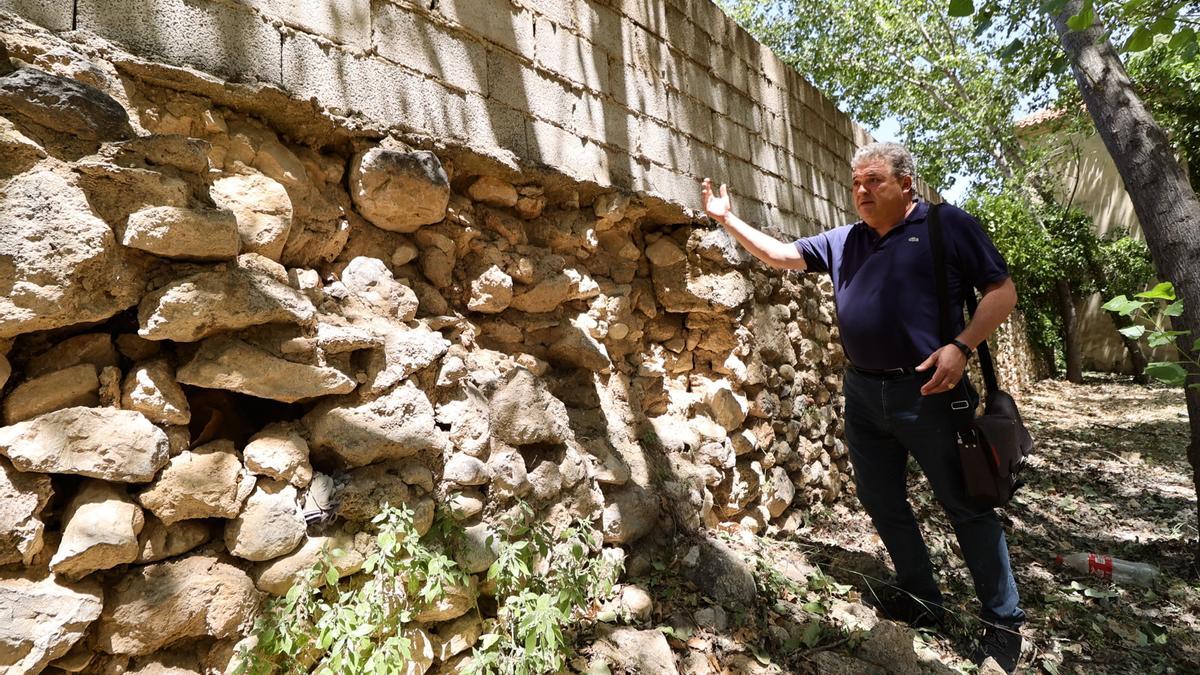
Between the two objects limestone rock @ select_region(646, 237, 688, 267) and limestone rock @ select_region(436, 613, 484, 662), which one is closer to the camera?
limestone rock @ select_region(436, 613, 484, 662)

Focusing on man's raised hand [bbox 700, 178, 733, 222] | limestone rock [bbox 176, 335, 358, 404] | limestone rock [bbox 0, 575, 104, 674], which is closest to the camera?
limestone rock [bbox 0, 575, 104, 674]

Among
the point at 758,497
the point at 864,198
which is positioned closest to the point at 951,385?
the point at 864,198

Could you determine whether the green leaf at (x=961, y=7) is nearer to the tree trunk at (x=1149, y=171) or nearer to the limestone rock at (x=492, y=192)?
the tree trunk at (x=1149, y=171)

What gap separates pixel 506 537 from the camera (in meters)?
1.94

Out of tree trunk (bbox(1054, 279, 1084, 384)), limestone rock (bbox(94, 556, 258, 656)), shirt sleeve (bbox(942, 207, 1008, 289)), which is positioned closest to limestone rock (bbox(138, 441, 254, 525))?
limestone rock (bbox(94, 556, 258, 656))

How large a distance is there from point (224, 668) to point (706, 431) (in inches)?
85.4

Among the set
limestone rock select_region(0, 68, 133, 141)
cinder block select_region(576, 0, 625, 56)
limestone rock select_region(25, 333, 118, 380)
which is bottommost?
limestone rock select_region(25, 333, 118, 380)

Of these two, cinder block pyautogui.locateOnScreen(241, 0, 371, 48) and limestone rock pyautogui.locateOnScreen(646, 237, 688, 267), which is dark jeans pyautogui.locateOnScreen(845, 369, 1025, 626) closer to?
limestone rock pyautogui.locateOnScreen(646, 237, 688, 267)

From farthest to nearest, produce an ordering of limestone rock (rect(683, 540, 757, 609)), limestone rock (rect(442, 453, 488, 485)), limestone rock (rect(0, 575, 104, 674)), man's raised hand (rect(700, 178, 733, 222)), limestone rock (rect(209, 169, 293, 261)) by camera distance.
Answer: man's raised hand (rect(700, 178, 733, 222)), limestone rock (rect(683, 540, 757, 609)), limestone rock (rect(442, 453, 488, 485)), limestone rock (rect(209, 169, 293, 261)), limestone rock (rect(0, 575, 104, 674))

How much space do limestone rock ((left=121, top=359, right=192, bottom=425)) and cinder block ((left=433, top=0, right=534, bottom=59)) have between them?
1483mm

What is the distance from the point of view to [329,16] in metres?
1.86

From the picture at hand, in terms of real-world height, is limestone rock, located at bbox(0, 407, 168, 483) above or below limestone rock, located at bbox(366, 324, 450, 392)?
below

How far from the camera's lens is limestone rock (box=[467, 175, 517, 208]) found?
2283mm

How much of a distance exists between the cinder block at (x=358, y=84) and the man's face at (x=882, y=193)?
62.4 inches
